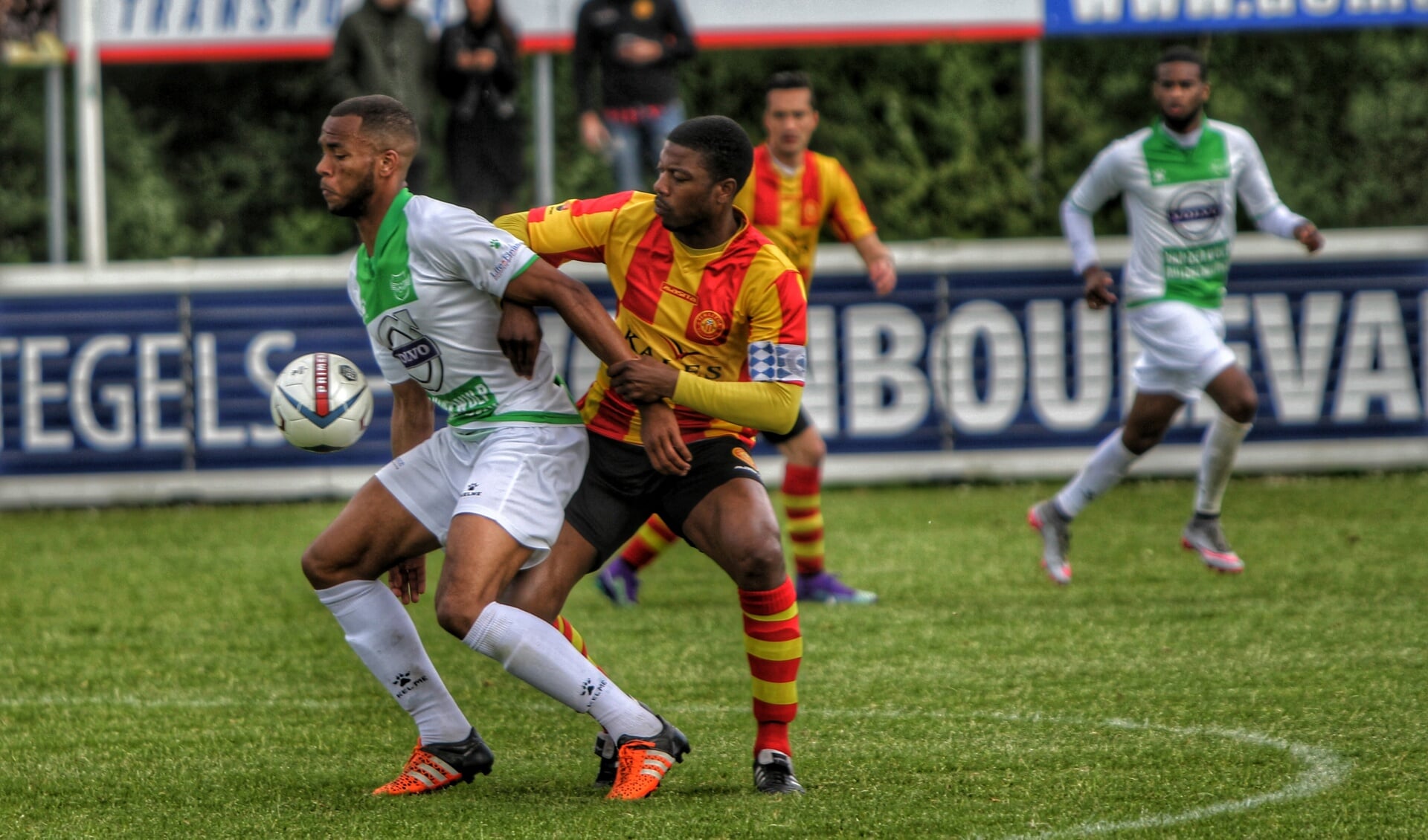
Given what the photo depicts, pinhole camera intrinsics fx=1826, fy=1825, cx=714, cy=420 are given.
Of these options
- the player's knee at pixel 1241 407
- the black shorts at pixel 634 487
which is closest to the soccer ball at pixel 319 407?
the black shorts at pixel 634 487

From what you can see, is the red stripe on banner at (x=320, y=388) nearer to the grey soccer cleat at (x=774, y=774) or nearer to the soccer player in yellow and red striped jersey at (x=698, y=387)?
the soccer player in yellow and red striped jersey at (x=698, y=387)

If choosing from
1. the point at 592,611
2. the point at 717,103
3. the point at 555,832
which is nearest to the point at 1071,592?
the point at 592,611

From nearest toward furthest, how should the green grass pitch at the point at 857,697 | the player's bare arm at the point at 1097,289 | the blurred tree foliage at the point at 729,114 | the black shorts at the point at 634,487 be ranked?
1. the green grass pitch at the point at 857,697
2. the black shorts at the point at 634,487
3. the player's bare arm at the point at 1097,289
4. the blurred tree foliage at the point at 729,114

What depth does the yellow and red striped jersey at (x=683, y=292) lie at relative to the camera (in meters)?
5.09

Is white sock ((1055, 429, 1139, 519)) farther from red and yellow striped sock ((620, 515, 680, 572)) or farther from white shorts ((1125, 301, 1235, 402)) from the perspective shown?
red and yellow striped sock ((620, 515, 680, 572))

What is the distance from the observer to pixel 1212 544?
Result: 336 inches

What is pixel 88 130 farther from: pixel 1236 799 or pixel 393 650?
pixel 1236 799

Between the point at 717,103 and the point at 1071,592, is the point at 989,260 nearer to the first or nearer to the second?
the point at 1071,592

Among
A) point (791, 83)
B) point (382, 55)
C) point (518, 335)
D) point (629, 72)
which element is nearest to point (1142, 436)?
point (791, 83)

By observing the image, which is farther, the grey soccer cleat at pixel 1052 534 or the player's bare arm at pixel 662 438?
the grey soccer cleat at pixel 1052 534

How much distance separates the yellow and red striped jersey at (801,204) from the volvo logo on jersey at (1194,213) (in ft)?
4.60

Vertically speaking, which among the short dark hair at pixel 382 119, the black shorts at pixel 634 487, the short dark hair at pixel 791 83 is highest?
the short dark hair at pixel 791 83

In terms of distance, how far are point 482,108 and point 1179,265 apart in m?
5.82

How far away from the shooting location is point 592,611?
800 cm
